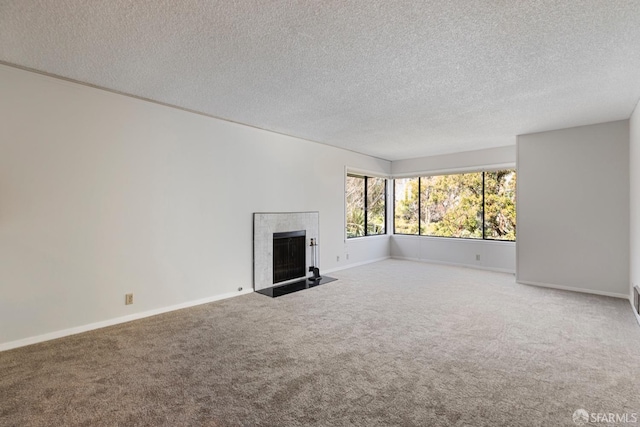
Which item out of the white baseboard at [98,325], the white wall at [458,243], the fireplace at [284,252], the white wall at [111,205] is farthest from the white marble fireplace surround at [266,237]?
the white wall at [458,243]

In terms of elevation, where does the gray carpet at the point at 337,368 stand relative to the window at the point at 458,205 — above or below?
below

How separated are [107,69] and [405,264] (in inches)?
249

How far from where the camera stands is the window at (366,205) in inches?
275

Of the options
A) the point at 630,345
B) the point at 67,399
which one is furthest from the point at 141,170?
the point at 630,345

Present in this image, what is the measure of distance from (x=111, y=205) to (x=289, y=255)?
2.79m

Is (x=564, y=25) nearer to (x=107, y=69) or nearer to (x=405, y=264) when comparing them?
(x=107, y=69)

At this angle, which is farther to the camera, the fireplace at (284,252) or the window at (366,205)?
the window at (366,205)

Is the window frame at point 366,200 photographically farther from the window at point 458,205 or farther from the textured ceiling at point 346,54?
the textured ceiling at point 346,54

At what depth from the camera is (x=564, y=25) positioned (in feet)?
6.86

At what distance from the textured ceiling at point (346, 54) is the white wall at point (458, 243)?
2.15 meters

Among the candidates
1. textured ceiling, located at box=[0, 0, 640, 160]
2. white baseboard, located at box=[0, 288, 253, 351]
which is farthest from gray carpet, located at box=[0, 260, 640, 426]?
textured ceiling, located at box=[0, 0, 640, 160]

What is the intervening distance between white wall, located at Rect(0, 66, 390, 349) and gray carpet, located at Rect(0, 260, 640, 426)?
406 millimetres

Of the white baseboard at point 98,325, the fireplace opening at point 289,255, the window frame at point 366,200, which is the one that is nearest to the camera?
the white baseboard at point 98,325

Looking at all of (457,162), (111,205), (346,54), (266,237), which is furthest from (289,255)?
(457,162)
